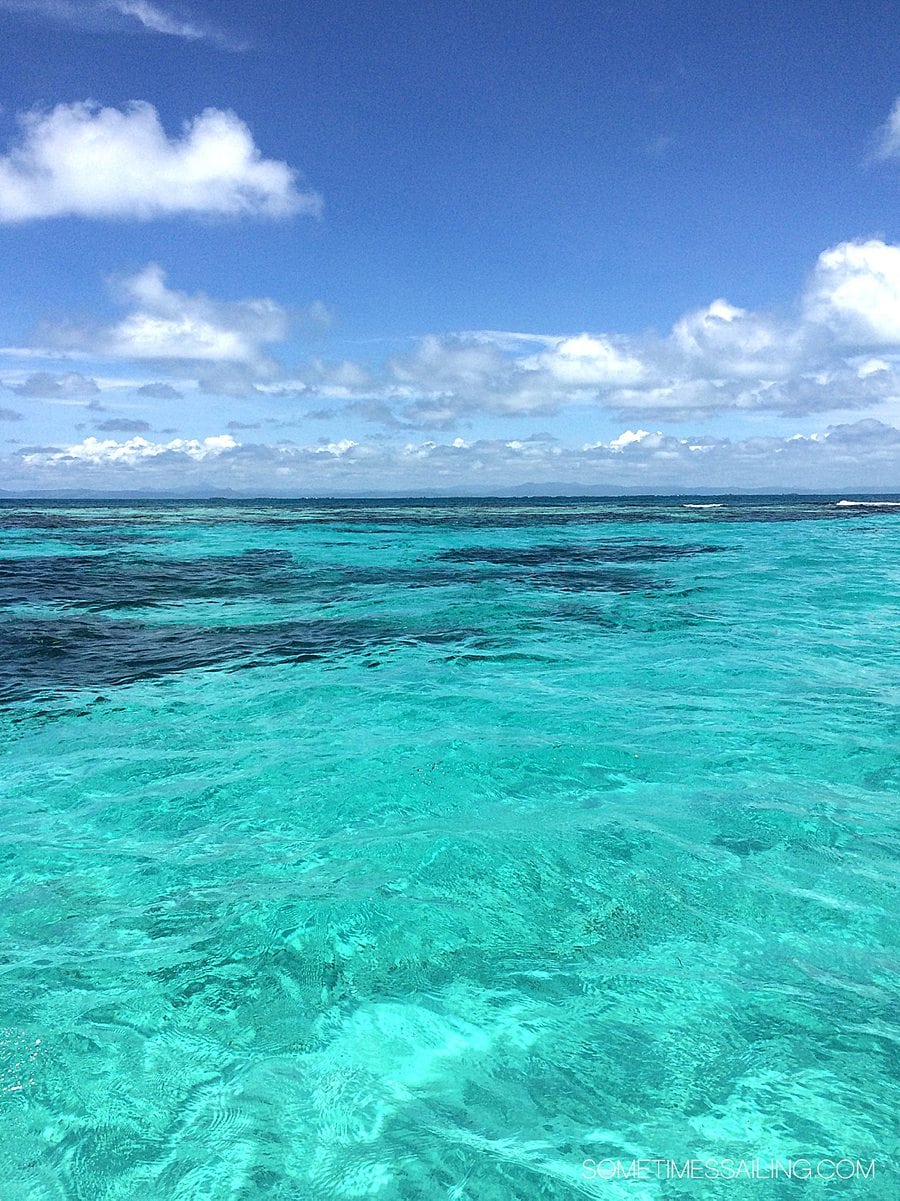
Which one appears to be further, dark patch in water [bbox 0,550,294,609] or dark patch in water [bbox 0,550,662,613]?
dark patch in water [bbox 0,550,662,613]

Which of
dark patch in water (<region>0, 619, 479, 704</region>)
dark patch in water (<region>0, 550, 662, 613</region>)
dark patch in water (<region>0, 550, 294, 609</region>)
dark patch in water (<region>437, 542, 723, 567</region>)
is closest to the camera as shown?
dark patch in water (<region>0, 619, 479, 704</region>)

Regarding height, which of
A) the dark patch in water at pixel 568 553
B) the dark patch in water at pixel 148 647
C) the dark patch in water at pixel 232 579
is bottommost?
the dark patch in water at pixel 148 647

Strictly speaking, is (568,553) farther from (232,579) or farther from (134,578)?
(134,578)

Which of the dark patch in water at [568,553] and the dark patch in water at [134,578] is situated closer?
the dark patch in water at [134,578]

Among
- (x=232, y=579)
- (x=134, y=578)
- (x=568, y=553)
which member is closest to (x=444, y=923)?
(x=232, y=579)

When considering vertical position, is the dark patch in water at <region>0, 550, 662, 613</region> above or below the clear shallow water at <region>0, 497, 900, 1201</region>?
above

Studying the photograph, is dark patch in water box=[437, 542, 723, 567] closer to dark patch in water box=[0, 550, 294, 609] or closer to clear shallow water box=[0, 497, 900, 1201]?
dark patch in water box=[0, 550, 294, 609]

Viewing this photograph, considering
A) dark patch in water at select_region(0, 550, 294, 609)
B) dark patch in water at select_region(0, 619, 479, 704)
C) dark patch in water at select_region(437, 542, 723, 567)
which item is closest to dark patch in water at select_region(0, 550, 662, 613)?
dark patch in water at select_region(0, 550, 294, 609)

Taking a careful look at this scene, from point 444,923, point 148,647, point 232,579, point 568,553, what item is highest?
point 568,553

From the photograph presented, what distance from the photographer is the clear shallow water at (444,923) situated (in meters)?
4.31

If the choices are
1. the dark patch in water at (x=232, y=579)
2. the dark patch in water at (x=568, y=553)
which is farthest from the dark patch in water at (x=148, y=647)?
the dark patch in water at (x=568, y=553)

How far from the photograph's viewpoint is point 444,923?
652cm

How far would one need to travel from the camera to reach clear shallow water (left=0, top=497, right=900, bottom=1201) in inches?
170

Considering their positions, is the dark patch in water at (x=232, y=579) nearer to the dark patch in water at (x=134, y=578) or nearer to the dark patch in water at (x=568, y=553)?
the dark patch in water at (x=134, y=578)
